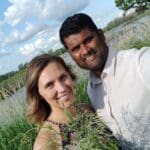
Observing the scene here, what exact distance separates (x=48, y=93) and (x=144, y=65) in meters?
0.80

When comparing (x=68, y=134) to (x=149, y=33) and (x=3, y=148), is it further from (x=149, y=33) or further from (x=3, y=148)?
(x=149, y=33)

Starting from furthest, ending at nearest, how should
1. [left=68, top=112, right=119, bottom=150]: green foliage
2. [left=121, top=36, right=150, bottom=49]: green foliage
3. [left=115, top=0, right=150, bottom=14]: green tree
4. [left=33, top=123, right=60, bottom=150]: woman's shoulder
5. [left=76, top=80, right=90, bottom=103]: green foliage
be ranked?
1. [left=115, top=0, right=150, bottom=14]: green tree
2. [left=121, top=36, right=150, bottom=49]: green foliage
3. [left=76, top=80, right=90, bottom=103]: green foliage
4. [left=33, top=123, right=60, bottom=150]: woman's shoulder
5. [left=68, top=112, right=119, bottom=150]: green foliage

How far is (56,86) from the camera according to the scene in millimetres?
3801

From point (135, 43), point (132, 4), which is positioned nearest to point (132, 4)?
point (132, 4)

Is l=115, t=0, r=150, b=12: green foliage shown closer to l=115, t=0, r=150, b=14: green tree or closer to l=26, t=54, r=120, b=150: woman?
l=115, t=0, r=150, b=14: green tree

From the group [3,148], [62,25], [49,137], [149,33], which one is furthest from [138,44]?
[49,137]

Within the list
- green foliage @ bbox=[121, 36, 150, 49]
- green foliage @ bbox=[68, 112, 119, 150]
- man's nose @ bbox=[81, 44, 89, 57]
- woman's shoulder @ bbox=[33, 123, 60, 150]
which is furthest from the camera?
green foliage @ bbox=[121, 36, 150, 49]

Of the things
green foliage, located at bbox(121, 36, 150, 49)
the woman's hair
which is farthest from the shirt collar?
green foliage, located at bbox(121, 36, 150, 49)

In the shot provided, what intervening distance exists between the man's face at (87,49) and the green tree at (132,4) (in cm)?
5805

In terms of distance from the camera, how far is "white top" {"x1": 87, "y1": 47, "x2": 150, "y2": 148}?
12.5 feet

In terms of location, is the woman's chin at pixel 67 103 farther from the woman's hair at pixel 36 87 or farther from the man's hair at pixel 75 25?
the man's hair at pixel 75 25

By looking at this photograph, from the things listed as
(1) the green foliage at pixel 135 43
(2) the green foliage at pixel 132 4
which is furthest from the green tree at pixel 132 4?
(1) the green foliage at pixel 135 43

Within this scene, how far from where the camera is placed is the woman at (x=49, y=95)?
374 cm

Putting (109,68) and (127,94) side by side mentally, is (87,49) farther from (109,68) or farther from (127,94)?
(127,94)
